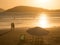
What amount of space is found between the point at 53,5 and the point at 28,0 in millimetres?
306

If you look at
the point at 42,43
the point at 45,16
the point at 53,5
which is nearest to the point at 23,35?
the point at 42,43

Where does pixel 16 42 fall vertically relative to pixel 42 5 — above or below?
below

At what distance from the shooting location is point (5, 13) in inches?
72.1

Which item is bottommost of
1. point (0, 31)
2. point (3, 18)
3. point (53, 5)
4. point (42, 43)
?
point (42, 43)

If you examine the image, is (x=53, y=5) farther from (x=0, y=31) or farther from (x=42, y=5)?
(x=0, y=31)

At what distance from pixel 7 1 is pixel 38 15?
40 centimetres

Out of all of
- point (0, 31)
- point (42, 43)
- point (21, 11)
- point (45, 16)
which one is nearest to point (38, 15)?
point (45, 16)

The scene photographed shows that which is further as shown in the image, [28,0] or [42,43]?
[28,0]

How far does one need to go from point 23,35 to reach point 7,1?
45cm

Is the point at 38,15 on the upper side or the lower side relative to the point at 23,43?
upper

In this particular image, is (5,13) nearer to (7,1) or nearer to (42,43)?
(7,1)

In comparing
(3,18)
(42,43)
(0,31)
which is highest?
(3,18)

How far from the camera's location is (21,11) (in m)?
1.85

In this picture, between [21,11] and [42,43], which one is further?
[21,11]
